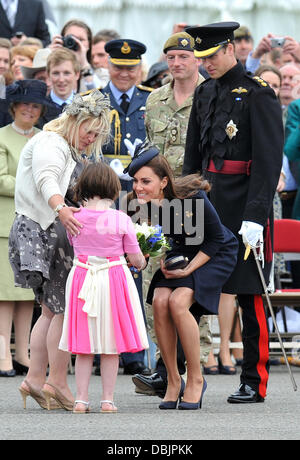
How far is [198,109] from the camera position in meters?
7.48

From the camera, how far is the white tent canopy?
14641 mm

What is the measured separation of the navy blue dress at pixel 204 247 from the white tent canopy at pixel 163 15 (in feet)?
25.4

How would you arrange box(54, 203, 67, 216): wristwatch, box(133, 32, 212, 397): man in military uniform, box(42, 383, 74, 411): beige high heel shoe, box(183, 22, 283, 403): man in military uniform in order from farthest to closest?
box(133, 32, 212, 397): man in military uniform
box(183, 22, 283, 403): man in military uniform
box(42, 383, 74, 411): beige high heel shoe
box(54, 203, 67, 216): wristwatch

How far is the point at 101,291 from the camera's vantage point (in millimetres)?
6727

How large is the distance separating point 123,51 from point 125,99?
1.19 feet

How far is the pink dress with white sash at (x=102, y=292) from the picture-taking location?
22.0 ft

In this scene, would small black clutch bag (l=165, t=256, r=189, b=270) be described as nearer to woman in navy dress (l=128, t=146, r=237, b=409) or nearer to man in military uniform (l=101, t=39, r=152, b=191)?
woman in navy dress (l=128, t=146, r=237, b=409)

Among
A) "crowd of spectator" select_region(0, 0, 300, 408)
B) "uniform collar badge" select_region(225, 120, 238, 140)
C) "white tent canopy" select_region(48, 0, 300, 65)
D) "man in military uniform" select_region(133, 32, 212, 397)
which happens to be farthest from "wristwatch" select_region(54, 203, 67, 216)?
"white tent canopy" select_region(48, 0, 300, 65)

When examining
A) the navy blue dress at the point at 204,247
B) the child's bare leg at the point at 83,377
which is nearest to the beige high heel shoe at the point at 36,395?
the child's bare leg at the point at 83,377

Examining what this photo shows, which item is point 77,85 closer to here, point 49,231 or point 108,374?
point 49,231

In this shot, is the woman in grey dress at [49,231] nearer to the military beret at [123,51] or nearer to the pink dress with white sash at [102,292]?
the pink dress with white sash at [102,292]

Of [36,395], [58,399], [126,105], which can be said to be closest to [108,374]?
[58,399]

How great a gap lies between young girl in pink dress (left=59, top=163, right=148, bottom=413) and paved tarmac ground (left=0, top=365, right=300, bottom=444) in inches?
12.0
